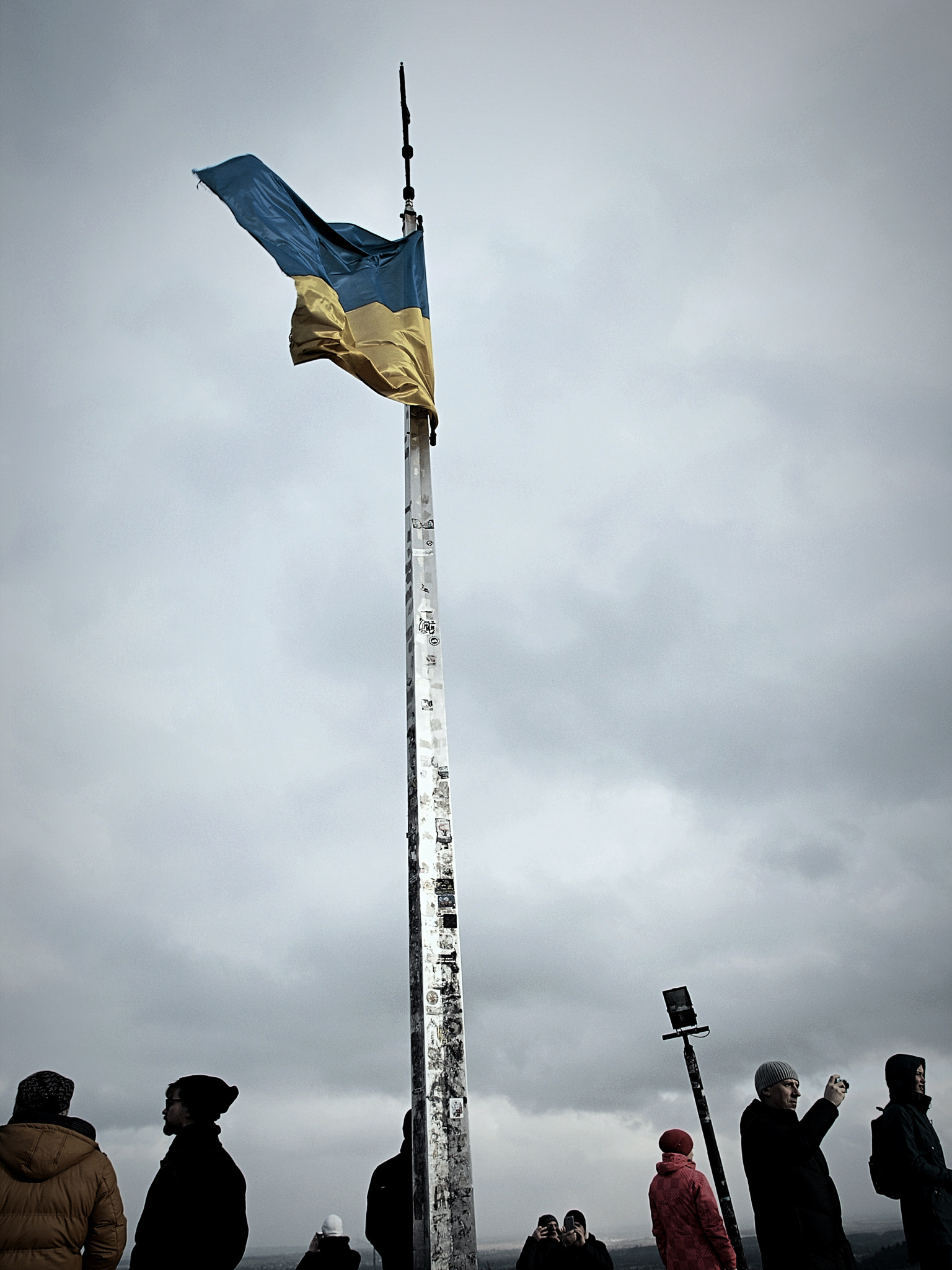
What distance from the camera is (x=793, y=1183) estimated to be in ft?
17.4

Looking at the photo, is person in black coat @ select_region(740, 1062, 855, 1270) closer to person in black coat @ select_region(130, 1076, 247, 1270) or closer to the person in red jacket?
the person in red jacket

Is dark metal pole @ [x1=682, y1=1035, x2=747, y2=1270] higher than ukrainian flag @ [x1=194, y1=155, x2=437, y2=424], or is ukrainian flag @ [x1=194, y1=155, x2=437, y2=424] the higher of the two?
ukrainian flag @ [x1=194, y1=155, x2=437, y2=424]

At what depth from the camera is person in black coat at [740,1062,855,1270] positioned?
5.16 m

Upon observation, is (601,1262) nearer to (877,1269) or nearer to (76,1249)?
(76,1249)

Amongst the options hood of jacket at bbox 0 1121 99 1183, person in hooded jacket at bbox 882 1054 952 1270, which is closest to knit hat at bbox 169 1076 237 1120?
hood of jacket at bbox 0 1121 99 1183

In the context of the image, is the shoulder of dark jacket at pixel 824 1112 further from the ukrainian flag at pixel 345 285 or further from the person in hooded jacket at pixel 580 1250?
the ukrainian flag at pixel 345 285

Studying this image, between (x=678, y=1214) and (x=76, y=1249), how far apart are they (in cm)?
431

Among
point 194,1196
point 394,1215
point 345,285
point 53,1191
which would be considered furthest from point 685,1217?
point 345,285

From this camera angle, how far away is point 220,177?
28.8 feet

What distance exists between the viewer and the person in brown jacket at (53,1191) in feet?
13.6

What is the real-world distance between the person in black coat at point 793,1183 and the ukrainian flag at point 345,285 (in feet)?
20.6

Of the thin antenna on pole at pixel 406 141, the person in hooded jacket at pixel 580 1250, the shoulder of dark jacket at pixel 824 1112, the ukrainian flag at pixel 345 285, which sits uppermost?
the thin antenna on pole at pixel 406 141

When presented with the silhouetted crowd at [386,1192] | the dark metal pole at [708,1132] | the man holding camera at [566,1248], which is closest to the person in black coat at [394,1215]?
the silhouetted crowd at [386,1192]

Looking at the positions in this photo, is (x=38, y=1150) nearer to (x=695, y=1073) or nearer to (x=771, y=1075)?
(x=771, y=1075)
